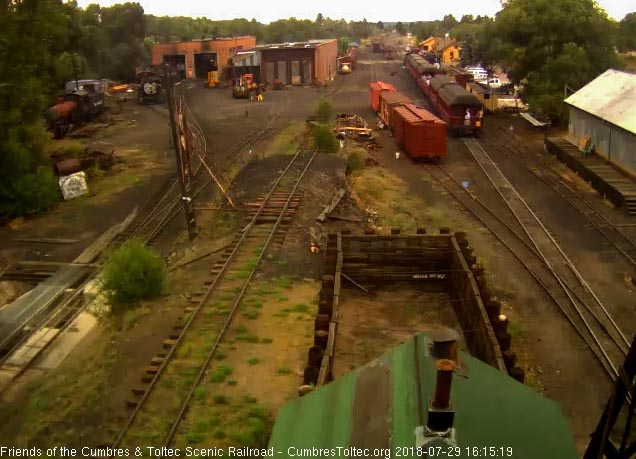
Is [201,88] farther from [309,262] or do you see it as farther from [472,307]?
[472,307]

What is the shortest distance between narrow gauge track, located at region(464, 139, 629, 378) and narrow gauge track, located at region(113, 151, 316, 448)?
25.5 feet

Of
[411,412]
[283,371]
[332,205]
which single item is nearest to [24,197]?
[332,205]

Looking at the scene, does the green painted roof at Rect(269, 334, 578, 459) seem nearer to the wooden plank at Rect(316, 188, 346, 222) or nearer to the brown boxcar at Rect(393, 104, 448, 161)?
the wooden plank at Rect(316, 188, 346, 222)

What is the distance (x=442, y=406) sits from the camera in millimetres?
4320

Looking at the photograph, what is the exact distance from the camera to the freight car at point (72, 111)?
3581cm

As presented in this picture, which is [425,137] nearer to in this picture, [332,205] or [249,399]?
[332,205]

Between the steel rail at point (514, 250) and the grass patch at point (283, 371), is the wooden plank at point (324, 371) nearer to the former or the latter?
the grass patch at point (283, 371)

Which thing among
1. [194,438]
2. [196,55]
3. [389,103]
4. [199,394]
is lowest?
[194,438]

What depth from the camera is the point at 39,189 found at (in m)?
22.7

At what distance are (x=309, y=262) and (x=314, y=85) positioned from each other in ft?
149

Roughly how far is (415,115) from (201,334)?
20.8 meters

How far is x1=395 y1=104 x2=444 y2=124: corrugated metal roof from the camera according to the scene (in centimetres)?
2795

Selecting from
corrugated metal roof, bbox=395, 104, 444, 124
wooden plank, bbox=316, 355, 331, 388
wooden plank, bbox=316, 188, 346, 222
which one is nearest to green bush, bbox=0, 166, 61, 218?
wooden plank, bbox=316, 188, 346, 222

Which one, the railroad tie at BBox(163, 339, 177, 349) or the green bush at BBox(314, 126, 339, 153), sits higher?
the green bush at BBox(314, 126, 339, 153)
